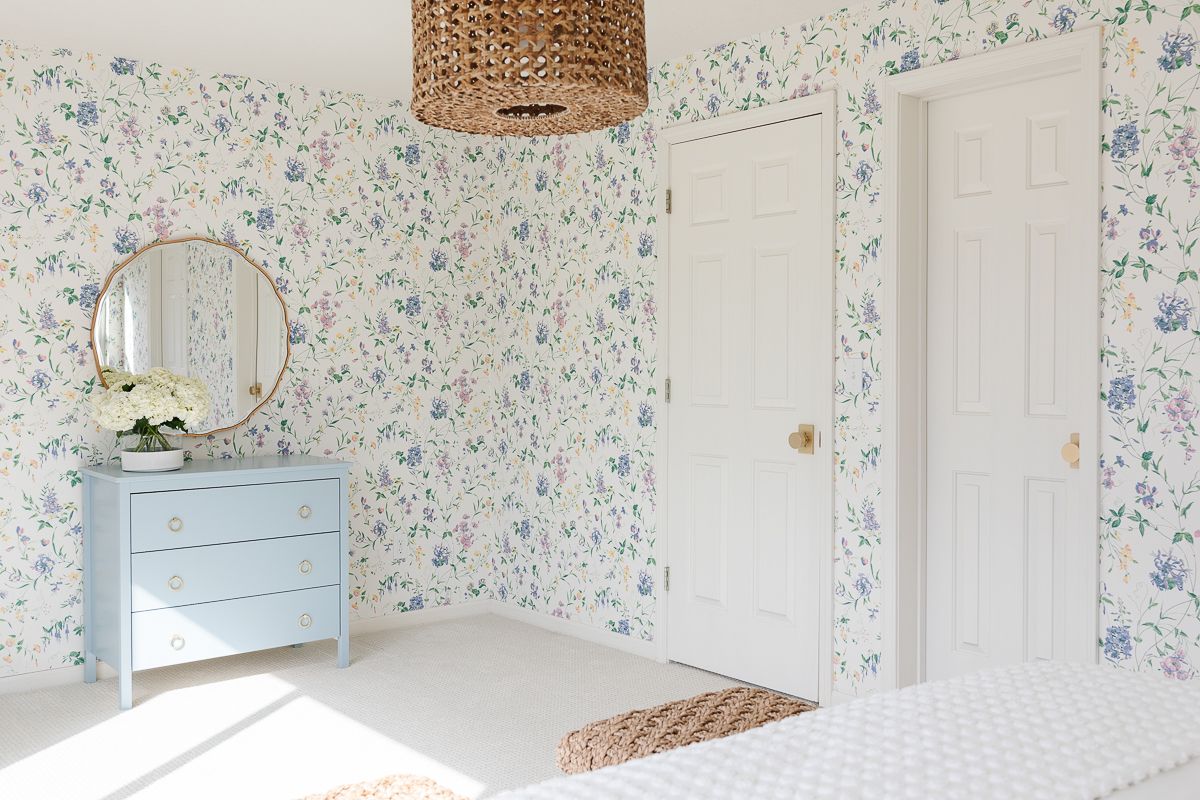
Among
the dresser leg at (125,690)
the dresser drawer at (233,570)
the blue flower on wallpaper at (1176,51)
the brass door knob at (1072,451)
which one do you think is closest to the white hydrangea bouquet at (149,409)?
the dresser drawer at (233,570)

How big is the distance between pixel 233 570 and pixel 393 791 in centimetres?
193

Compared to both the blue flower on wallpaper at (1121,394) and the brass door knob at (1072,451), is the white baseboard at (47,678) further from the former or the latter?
the blue flower on wallpaper at (1121,394)

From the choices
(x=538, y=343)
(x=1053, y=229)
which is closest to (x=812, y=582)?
(x=1053, y=229)

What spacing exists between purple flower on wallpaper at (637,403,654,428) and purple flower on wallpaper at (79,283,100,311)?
213cm

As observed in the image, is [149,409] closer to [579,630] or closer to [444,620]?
[444,620]

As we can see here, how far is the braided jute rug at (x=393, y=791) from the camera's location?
82.3 inches

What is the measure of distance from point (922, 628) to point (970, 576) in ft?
0.84

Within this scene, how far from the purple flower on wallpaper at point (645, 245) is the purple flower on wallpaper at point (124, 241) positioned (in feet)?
6.44

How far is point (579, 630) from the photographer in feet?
14.8

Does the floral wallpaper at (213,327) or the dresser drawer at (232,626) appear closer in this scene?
the dresser drawer at (232,626)

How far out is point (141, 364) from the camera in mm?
3982

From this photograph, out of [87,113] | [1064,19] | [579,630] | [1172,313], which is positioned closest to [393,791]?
[1172,313]

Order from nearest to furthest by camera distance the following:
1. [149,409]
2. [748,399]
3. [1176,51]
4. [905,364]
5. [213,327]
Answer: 1. [1176,51]
2. [905,364]
3. [149,409]
4. [748,399]
5. [213,327]

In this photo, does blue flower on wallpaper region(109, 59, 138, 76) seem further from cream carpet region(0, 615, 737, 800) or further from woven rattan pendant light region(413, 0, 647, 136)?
woven rattan pendant light region(413, 0, 647, 136)
